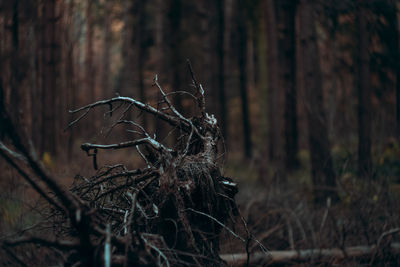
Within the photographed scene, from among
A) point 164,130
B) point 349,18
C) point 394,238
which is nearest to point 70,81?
point 164,130

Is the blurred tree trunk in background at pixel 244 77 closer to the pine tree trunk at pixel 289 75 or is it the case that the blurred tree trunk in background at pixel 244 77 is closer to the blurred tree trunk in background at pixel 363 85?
the pine tree trunk at pixel 289 75

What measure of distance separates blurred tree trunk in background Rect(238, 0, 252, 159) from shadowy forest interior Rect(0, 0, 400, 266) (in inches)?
38.1

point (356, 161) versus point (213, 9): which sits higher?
point (213, 9)

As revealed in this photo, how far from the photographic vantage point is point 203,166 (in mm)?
2730

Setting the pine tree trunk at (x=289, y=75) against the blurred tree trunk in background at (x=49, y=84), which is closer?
the blurred tree trunk in background at (x=49, y=84)

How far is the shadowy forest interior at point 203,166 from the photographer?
223 cm

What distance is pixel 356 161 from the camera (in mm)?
7023

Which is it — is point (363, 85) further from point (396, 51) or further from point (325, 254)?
point (325, 254)

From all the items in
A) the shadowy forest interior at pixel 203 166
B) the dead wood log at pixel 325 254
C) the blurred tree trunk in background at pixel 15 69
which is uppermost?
the blurred tree trunk in background at pixel 15 69

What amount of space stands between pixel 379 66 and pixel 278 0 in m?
5.20

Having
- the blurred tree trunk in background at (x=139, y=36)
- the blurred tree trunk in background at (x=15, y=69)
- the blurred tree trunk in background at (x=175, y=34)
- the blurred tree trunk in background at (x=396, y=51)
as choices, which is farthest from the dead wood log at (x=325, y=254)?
the blurred tree trunk in background at (x=139, y=36)

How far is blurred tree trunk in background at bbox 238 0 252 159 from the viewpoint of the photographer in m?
15.9

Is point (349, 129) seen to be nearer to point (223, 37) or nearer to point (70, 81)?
point (223, 37)

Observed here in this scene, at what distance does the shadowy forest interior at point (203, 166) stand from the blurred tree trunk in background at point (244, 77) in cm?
97
